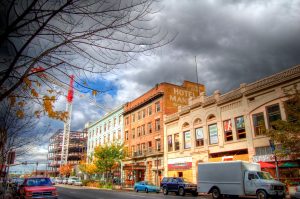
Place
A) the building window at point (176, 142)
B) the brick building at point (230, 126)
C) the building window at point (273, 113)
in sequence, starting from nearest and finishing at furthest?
the brick building at point (230, 126) → the building window at point (273, 113) → the building window at point (176, 142)

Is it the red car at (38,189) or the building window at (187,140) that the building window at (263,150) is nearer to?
the building window at (187,140)

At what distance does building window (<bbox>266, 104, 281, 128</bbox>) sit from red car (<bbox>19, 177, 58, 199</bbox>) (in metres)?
19.7

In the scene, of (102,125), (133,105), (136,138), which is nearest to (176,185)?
(136,138)

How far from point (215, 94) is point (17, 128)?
21.4m

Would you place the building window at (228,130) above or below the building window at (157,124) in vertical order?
below

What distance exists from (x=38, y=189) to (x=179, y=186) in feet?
47.0

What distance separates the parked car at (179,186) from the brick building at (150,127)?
11444mm

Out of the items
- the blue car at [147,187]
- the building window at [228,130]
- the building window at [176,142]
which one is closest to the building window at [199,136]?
the building window at [228,130]

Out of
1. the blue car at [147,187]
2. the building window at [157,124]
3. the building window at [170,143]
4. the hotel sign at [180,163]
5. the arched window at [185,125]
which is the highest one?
the building window at [157,124]

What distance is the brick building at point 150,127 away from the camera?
4134cm

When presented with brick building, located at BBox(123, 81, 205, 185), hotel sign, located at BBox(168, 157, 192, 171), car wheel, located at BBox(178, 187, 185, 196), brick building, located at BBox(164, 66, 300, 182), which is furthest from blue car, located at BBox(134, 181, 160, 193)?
brick building, located at BBox(123, 81, 205, 185)

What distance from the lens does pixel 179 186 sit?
25750mm

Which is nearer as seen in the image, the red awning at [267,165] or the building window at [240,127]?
the red awning at [267,165]

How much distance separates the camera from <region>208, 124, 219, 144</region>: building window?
102 feet
